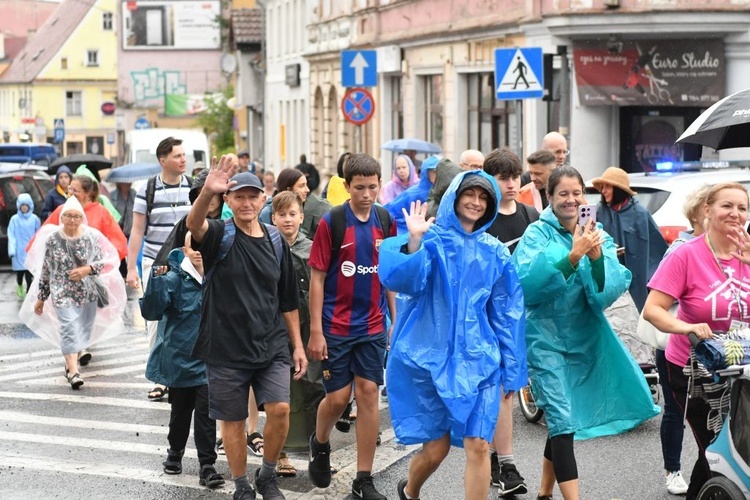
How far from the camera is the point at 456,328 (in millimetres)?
7074

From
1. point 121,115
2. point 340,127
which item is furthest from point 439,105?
point 121,115

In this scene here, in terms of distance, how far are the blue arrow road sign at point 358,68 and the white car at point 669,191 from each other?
33.3 ft

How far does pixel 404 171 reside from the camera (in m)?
14.8

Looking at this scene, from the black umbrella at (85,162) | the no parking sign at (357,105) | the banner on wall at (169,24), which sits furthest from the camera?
the banner on wall at (169,24)

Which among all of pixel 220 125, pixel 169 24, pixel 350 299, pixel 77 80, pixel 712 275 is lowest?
pixel 350 299

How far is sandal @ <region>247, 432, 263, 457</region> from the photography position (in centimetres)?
959

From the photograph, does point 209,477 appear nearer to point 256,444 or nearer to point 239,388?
point 256,444

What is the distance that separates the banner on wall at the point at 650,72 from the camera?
21.6m

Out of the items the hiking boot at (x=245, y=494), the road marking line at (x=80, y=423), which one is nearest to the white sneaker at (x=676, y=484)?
the hiking boot at (x=245, y=494)

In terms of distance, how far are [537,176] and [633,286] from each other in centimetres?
102

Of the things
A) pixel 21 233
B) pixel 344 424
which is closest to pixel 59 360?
pixel 344 424

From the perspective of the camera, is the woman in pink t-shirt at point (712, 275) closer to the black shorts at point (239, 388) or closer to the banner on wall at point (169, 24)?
the black shorts at point (239, 388)

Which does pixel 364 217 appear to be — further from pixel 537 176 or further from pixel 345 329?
pixel 537 176

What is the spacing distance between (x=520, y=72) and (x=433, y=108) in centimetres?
1529
